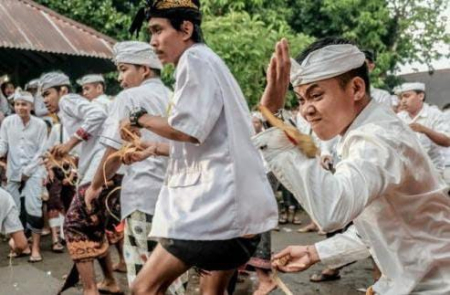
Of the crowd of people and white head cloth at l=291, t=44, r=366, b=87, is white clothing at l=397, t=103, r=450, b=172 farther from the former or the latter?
white head cloth at l=291, t=44, r=366, b=87

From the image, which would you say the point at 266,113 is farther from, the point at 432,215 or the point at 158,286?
the point at 158,286

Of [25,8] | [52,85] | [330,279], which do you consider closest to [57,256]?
[52,85]

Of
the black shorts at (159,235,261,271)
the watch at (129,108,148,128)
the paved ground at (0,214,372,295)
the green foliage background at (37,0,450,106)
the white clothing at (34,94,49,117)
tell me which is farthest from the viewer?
the green foliage background at (37,0,450,106)

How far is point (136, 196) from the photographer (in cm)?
395

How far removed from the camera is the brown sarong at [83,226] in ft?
14.7

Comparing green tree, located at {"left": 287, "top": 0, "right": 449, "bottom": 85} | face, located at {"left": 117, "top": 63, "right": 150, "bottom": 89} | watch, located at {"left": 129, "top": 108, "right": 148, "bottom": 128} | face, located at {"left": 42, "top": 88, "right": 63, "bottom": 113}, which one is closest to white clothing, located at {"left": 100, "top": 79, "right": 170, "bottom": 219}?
face, located at {"left": 117, "top": 63, "right": 150, "bottom": 89}

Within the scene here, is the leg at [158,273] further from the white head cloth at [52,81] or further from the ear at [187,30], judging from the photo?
the white head cloth at [52,81]

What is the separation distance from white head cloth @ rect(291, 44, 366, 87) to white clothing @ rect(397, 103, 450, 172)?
551 centimetres

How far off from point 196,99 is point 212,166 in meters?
0.33

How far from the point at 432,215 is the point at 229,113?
1250 millimetres

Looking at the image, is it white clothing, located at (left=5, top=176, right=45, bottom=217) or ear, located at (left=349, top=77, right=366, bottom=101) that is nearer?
ear, located at (left=349, top=77, right=366, bottom=101)

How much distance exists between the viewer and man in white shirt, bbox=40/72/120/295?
4.49 meters

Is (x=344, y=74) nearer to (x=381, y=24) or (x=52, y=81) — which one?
(x=52, y=81)

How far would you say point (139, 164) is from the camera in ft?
13.1
